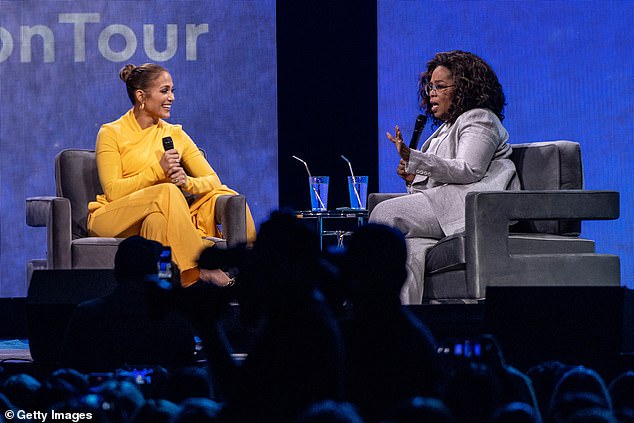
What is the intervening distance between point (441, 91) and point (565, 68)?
1837 mm

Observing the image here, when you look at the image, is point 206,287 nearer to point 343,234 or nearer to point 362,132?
point 343,234

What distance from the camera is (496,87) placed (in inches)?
151

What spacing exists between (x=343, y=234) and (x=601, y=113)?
1911 millimetres

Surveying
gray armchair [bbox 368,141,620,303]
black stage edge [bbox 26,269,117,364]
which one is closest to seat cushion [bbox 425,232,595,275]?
gray armchair [bbox 368,141,620,303]

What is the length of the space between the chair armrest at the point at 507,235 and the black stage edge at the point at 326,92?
2123 mm

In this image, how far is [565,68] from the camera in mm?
5359

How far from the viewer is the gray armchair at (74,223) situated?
3.92 metres

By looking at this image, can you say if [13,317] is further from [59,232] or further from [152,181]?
[152,181]

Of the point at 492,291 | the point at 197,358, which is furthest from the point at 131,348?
the point at 492,291

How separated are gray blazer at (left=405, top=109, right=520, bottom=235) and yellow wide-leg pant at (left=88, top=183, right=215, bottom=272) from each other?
1011mm

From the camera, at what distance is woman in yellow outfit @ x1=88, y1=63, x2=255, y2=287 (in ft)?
12.8

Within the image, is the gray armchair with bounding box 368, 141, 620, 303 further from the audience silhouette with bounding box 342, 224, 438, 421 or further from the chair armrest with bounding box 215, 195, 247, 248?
the audience silhouette with bounding box 342, 224, 438, 421

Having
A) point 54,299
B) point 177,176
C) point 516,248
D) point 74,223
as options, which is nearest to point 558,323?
point 54,299

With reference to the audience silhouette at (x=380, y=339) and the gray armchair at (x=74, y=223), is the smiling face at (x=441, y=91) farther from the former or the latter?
the audience silhouette at (x=380, y=339)
